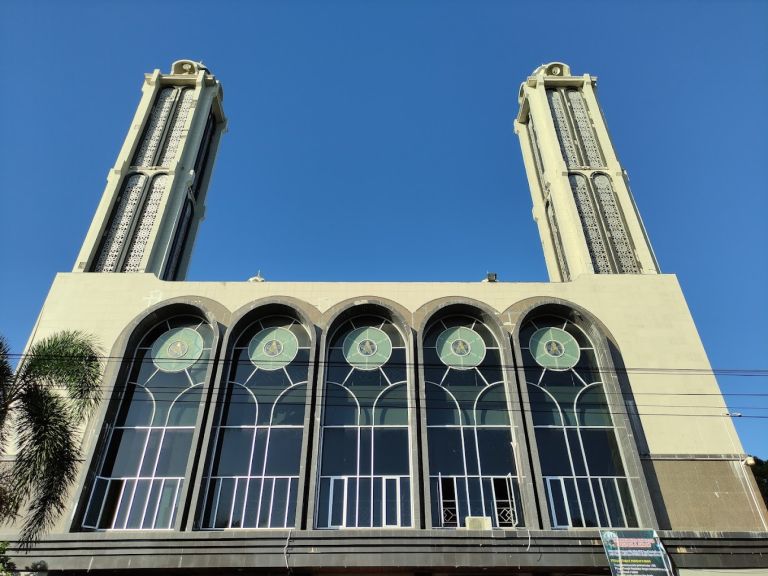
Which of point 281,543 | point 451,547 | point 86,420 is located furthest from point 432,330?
point 86,420

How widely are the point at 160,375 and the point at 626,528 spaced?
581 inches

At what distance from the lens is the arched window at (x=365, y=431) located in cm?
1546

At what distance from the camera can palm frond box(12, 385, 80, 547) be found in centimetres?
1343

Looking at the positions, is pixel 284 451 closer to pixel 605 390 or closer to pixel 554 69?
pixel 605 390

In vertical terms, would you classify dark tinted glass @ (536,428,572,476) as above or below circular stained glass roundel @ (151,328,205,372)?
below

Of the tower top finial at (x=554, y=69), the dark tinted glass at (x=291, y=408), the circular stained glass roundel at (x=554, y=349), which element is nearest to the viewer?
the dark tinted glass at (x=291, y=408)

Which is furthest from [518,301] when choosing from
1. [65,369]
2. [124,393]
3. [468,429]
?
[65,369]

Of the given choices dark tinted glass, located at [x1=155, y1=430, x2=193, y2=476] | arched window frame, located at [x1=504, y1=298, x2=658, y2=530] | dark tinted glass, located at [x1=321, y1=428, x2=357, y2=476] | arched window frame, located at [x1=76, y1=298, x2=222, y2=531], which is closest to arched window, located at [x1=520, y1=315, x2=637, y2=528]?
arched window frame, located at [x1=504, y1=298, x2=658, y2=530]

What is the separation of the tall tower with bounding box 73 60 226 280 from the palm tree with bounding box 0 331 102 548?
7.84 metres

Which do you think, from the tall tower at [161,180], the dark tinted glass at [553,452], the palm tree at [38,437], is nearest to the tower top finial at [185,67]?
the tall tower at [161,180]

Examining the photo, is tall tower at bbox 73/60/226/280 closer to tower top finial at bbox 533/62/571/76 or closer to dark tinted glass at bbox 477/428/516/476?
dark tinted glass at bbox 477/428/516/476

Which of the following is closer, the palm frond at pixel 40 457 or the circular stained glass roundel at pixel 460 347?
the palm frond at pixel 40 457

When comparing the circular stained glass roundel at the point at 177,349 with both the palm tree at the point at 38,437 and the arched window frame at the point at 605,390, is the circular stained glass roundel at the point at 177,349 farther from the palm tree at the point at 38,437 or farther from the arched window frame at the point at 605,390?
the arched window frame at the point at 605,390

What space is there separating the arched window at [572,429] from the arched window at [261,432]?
7482 mm
